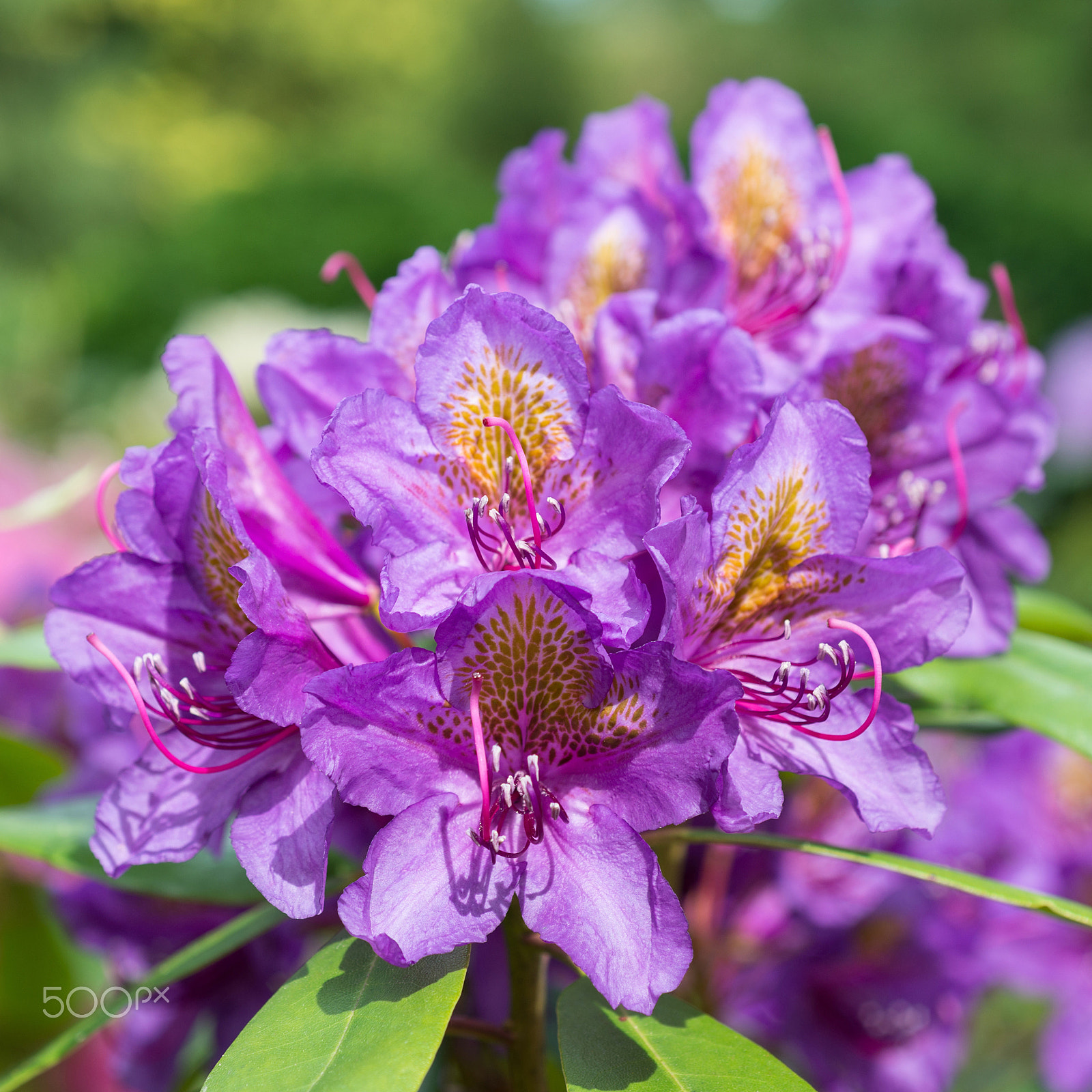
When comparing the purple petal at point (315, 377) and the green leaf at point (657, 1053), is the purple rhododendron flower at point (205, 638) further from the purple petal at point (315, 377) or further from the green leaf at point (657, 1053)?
the green leaf at point (657, 1053)

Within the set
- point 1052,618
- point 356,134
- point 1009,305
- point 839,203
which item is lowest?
point 1052,618

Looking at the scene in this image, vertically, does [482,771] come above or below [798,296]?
below

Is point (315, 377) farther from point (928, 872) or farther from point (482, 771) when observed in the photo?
point (928, 872)

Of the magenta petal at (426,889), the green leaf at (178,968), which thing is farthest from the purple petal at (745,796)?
the green leaf at (178,968)

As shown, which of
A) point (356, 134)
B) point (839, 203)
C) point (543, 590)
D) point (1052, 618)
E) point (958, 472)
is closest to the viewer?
point (543, 590)

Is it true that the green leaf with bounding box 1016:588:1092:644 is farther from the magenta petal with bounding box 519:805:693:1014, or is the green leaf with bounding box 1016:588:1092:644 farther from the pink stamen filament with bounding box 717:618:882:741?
the magenta petal with bounding box 519:805:693:1014

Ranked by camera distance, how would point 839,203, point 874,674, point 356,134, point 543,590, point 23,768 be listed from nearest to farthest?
point 543,590
point 874,674
point 839,203
point 23,768
point 356,134

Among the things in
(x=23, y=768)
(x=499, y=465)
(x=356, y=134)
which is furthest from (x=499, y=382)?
(x=356, y=134)
